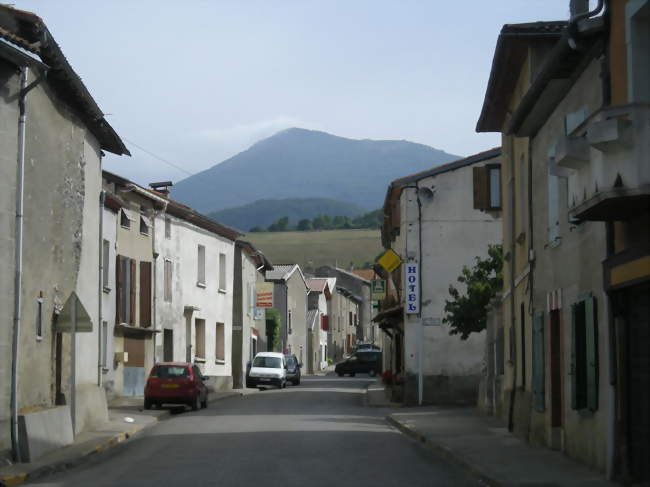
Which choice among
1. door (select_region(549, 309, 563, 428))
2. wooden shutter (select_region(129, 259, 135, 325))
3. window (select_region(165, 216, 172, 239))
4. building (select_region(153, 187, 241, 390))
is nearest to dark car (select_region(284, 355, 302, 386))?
building (select_region(153, 187, 241, 390))

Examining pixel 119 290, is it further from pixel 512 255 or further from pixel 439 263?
pixel 512 255

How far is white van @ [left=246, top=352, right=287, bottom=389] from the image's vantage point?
A: 5156 centimetres

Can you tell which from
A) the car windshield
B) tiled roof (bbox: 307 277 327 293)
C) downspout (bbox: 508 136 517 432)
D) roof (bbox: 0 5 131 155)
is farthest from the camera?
tiled roof (bbox: 307 277 327 293)

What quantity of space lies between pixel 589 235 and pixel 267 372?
123ft

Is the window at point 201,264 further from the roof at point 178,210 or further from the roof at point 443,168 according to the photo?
the roof at point 443,168

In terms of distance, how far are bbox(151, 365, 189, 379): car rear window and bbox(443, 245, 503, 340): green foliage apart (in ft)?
26.5

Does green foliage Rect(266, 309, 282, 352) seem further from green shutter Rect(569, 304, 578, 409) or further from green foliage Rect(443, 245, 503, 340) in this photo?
green shutter Rect(569, 304, 578, 409)

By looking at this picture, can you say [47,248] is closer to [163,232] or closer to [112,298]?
[112,298]

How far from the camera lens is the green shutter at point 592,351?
14.5 m

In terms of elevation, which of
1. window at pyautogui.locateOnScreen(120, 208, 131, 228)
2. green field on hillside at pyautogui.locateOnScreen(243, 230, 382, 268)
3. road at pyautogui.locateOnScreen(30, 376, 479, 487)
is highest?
green field on hillside at pyautogui.locateOnScreen(243, 230, 382, 268)

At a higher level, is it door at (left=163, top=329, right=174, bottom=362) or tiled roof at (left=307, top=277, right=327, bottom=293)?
tiled roof at (left=307, top=277, right=327, bottom=293)

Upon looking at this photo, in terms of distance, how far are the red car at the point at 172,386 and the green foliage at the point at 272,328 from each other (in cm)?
3734

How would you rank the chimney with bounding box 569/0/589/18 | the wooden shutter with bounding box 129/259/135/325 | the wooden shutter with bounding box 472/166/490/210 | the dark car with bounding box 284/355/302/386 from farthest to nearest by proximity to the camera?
the dark car with bounding box 284/355/302/386 → the wooden shutter with bounding box 129/259/135/325 → the wooden shutter with bounding box 472/166/490/210 → the chimney with bounding box 569/0/589/18

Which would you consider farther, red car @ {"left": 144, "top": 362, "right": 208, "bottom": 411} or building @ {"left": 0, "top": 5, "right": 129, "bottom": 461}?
red car @ {"left": 144, "top": 362, "right": 208, "bottom": 411}
